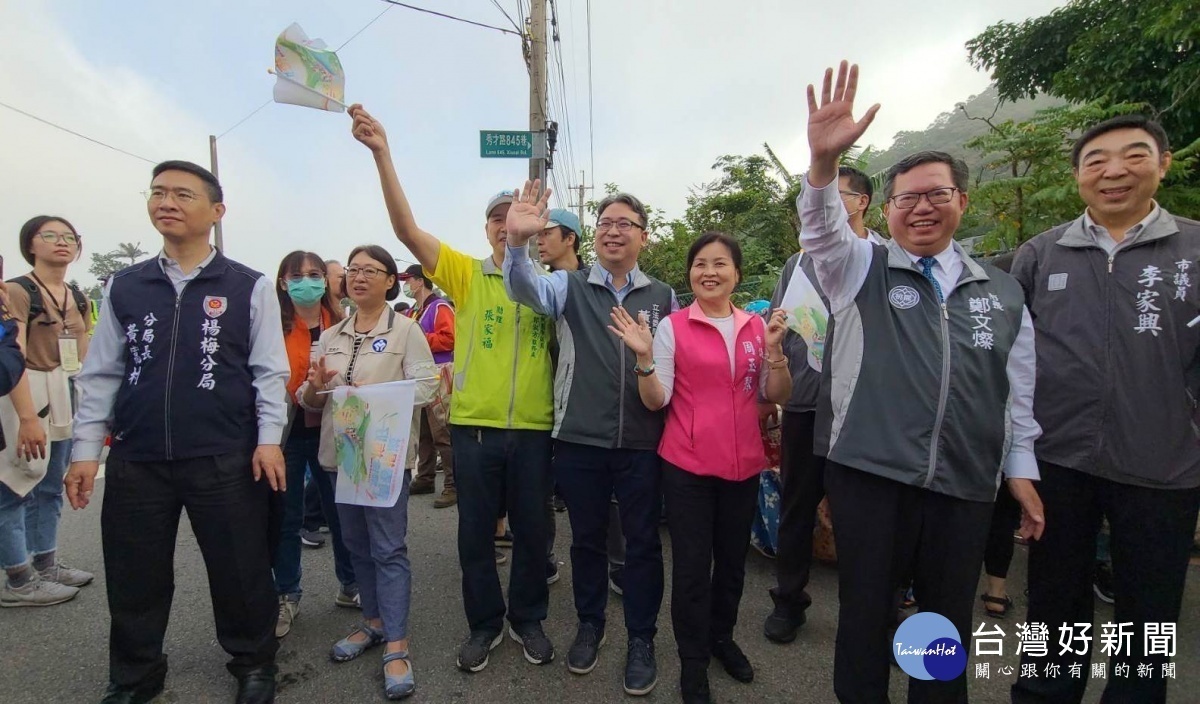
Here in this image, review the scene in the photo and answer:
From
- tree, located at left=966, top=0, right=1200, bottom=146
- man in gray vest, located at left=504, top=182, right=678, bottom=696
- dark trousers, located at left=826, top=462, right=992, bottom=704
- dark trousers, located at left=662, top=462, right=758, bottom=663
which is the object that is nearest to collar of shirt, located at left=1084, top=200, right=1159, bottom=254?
dark trousers, located at left=826, top=462, right=992, bottom=704

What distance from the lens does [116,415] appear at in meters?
2.38

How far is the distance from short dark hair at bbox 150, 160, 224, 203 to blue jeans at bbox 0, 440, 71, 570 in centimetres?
222

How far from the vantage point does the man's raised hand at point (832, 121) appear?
1.79 m

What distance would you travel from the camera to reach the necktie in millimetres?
1987

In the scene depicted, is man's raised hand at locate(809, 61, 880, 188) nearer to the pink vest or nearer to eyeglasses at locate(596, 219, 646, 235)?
the pink vest

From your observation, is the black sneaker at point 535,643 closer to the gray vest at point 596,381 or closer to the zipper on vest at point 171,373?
the gray vest at point 596,381

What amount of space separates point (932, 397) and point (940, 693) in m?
1.00

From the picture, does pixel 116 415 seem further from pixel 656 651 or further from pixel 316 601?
pixel 656 651

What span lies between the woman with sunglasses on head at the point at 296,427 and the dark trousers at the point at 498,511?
84 cm

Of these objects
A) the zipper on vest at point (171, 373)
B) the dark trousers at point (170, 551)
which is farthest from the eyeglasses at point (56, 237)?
the dark trousers at point (170, 551)

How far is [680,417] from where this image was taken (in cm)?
256

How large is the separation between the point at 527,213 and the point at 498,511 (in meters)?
1.44

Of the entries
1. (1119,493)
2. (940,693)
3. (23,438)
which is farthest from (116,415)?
(1119,493)

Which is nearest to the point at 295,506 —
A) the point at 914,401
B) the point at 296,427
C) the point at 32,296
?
the point at 296,427
